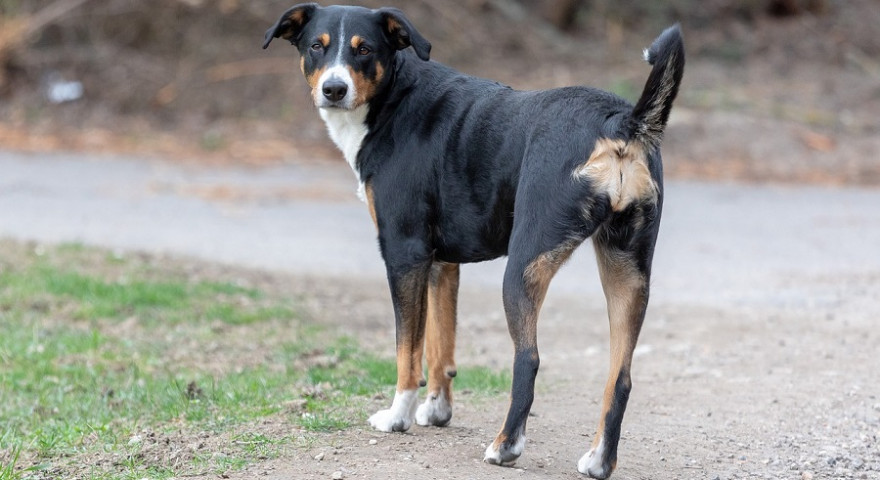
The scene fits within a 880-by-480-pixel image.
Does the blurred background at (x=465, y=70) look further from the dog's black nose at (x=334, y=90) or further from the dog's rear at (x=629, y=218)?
the dog's rear at (x=629, y=218)

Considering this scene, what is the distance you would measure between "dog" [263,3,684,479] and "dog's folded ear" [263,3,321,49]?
1 centimetres

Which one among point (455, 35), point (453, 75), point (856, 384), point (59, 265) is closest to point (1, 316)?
point (59, 265)

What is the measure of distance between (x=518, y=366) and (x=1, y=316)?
5.39 m

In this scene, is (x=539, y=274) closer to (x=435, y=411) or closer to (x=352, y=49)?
(x=435, y=411)

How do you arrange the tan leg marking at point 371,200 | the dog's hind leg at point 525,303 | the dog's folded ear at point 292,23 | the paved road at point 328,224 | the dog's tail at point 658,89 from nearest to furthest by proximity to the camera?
the dog's tail at point 658,89 → the dog's hind leg at point 525,303 → the tan leg marking at point 371,200 → the dog's folded ear at point 292,23 → the paved road at point 328,224

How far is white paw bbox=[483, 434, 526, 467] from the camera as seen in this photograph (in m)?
4.88

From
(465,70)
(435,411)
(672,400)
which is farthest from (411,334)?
(465,70)

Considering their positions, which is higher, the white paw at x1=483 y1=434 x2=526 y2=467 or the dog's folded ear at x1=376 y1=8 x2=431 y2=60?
the dog's folded ear at x1=376 y1=8 x2=431 y2=60

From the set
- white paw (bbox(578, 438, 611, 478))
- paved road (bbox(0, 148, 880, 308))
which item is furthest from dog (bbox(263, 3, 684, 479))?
paved road (bbox(0, 148, 880, 308))

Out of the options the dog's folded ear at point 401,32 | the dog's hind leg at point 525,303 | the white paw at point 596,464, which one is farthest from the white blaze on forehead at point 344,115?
the white paw at point 596,464

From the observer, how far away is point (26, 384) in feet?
23.4

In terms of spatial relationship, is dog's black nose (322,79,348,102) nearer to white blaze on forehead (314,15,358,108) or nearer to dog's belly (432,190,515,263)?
white blaze on forehead (314,15,358,108)

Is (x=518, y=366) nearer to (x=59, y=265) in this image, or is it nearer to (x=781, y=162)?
(x=59, y=265)

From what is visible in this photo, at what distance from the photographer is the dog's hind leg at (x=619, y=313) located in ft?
16.0
